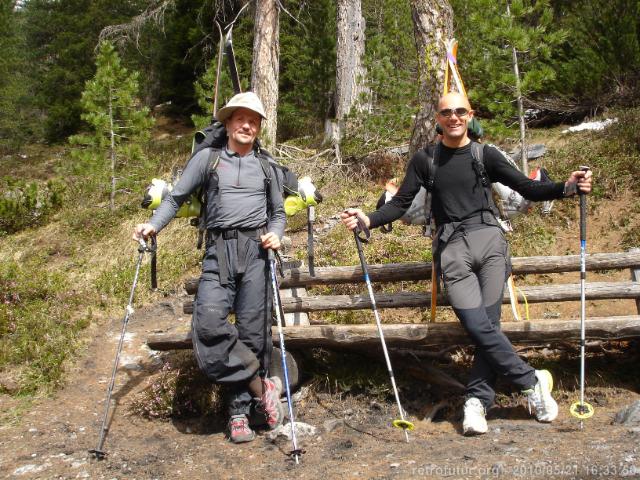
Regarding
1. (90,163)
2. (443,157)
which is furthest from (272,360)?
(90,163)

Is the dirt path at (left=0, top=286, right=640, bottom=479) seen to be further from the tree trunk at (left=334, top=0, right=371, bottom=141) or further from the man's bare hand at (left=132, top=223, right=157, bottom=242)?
the tree trunk at (left=334, top=0, right=371, bottom=141)

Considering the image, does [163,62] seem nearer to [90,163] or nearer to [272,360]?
[90,163]

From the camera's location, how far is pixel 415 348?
624 centimetres

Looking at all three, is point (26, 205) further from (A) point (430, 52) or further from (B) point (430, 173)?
(B) point (430, 173)

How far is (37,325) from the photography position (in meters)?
7.89

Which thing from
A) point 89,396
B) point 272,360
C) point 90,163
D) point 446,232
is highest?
point 90,163

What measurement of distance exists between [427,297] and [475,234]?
43.2 inches

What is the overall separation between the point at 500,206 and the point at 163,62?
19138mm

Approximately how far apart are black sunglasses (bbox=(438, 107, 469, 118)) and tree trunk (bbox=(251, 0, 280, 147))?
740 centimetres

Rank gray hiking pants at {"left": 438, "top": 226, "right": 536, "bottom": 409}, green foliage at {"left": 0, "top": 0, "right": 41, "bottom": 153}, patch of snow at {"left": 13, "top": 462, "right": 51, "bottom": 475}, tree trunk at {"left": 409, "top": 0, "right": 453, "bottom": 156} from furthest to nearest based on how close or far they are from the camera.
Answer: green foliage at {"left": 0, "top": 0, "right": 41, "bottom": 153} < tree trunk at {"left": 409, "top": 0, "right": 453, "bottom": 156} < gray hiking pants at {"left": 438, "top": 226, "right": 536, "bottom": 409} < patch of snow at {"left": 13, "top": 462, "right": 51, "bottom": 475}

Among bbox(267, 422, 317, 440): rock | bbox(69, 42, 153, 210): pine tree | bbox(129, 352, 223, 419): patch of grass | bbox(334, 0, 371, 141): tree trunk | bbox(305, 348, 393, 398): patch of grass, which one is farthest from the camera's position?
bbox(334, 0, 371, 141): tree trunk

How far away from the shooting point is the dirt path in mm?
4242

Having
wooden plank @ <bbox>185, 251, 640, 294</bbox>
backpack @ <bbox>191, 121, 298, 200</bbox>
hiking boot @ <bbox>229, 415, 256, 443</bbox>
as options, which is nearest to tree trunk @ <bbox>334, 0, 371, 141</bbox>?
wooden plank @ <bbox>185, 251, 640, 294</bbox>

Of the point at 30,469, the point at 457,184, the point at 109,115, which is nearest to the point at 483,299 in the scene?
the point at 457,184
